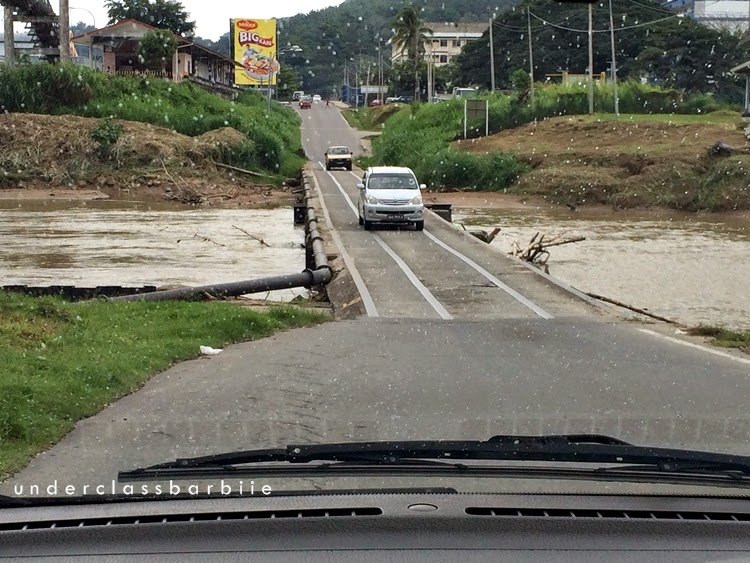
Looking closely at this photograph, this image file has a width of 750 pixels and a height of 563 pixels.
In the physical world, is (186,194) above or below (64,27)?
below

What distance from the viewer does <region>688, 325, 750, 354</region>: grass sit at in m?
14.3

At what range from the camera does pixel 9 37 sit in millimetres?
67875

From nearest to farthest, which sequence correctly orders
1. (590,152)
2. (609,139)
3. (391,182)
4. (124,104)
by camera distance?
1. (391,182)
2. (590,152)
3. (609,139)
4. (124,104)

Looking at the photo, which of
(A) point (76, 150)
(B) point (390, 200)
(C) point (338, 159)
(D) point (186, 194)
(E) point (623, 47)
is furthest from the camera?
(E) point (623, 47)

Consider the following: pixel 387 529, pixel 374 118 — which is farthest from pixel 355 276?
pixel 374 118

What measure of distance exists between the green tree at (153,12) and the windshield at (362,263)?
1053 cm

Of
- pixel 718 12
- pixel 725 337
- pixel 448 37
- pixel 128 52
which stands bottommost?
pixel 725 337

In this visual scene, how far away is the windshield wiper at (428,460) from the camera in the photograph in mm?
4367

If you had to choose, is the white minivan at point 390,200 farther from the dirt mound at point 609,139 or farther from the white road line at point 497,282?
the dirt mound at point 609,139

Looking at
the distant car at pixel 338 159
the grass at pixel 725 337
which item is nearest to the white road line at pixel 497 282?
the grass at pixel 725 337

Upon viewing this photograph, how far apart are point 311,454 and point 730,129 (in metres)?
59.5

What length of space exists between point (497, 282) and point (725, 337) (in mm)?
6853

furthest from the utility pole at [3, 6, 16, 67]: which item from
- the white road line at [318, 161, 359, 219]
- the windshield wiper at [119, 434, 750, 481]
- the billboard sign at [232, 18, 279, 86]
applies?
the windshield wiper at [119, 434, 750, 481]

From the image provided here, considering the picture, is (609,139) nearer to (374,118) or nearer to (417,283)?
(417,283)
